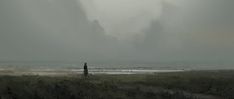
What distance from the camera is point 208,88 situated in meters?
44.1

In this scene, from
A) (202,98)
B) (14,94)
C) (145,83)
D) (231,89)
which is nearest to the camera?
(14,94)

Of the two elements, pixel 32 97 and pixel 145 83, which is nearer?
pixel 32 97

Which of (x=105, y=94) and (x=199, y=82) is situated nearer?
(x=105, y=94)

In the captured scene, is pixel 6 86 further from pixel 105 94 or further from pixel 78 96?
pixel 105 94

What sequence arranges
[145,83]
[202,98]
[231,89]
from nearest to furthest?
[202,98] → [231,89] → [145,83]

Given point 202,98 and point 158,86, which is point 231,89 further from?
point 158,86

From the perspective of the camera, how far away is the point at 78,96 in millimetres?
29312

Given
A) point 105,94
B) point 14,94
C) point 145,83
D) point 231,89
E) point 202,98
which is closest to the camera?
point 14,94

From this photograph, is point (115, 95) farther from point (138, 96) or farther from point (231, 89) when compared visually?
point (231, 89)

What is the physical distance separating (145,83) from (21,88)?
2182 centimetres

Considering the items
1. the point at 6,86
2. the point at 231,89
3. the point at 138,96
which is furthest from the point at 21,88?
the point at 231,89

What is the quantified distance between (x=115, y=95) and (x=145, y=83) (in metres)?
16.6

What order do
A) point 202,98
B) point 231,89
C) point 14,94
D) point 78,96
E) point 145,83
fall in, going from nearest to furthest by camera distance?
1. point 14,94
2. point 78,96
3. point 202,98
4. point 231,89
5. point 145,83

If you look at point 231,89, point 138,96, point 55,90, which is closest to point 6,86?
point 55,90
